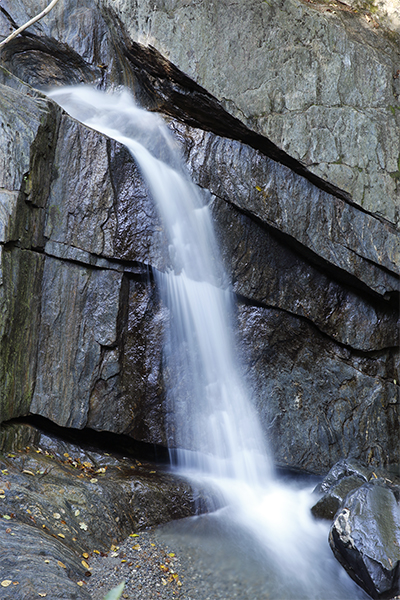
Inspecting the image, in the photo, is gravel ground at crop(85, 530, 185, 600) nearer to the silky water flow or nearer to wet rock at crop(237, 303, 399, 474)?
the silky water flow

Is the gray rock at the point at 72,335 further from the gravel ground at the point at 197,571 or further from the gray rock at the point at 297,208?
the gray rock at the point at 297,208

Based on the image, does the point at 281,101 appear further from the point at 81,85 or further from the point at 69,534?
the point at 69,534

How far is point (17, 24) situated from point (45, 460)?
269 inches

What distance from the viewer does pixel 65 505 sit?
4.57 metres

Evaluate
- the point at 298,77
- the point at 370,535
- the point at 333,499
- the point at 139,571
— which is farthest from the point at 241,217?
the point at 139,571

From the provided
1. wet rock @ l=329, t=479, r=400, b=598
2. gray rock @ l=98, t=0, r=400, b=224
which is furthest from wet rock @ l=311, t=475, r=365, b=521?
gray rock @ l=98, t=0, r=400, b=224

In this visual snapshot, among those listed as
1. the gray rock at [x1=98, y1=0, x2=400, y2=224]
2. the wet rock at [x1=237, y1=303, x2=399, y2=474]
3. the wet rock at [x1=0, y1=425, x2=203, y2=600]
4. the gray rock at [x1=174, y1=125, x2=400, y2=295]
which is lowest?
the wet rock at [x1=0, y1=425, x2=203, y2=600]

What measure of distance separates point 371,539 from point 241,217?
440 cm

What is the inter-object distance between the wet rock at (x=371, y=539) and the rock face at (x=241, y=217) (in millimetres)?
2006

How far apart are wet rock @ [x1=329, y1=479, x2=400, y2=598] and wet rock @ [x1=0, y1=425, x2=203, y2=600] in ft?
6.02

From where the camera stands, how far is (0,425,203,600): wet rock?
3311 millimetres

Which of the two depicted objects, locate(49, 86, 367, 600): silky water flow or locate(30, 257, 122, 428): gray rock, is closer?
locate(30, 257, 122, 428): gray rock

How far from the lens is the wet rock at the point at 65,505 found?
10.9 feet

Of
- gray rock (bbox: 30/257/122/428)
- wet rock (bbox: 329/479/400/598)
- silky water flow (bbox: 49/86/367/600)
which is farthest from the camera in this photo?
silky water flow (bbox: 49/86/367/600)
